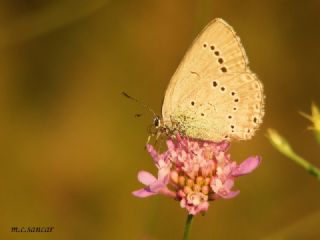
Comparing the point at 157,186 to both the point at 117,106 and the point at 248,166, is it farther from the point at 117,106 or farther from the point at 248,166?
the point at 117,106

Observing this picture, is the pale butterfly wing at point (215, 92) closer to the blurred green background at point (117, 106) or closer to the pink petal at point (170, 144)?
the pink petal at point (170, 144)

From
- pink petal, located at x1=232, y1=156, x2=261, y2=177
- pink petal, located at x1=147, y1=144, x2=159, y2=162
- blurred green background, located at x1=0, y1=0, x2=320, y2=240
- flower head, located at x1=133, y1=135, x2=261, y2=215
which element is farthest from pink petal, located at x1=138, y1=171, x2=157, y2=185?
blurred green background, located at x1=0, y1=0, x2=320, y2=240

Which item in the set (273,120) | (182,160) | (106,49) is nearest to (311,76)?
(273,120)

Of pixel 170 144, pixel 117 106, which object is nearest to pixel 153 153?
pixel 170 144

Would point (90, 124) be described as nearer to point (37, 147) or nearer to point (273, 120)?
point (37, 147)

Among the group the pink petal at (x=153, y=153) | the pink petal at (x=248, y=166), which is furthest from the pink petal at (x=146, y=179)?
the pink petal at (x=248, y=166)

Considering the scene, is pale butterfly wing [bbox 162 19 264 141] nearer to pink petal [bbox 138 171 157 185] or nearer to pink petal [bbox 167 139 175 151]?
A: pink petal [bbox 167 139 175 151]
